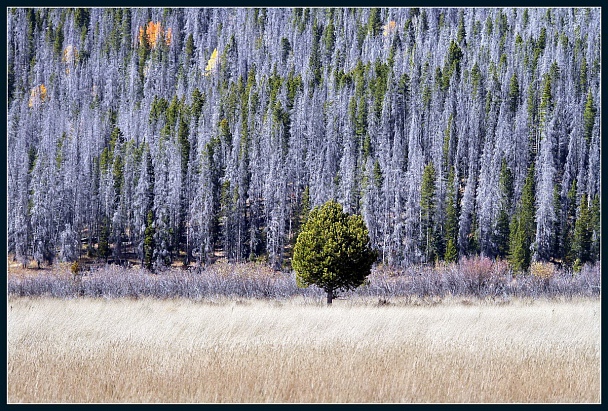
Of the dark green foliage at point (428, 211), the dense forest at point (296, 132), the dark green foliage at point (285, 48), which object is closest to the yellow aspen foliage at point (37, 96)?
the dense forest at point (296, 132)

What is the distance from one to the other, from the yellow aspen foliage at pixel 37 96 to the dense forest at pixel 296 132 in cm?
7

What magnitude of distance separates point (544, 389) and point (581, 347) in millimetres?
2147

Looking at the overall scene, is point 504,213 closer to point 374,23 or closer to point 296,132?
point 296,132

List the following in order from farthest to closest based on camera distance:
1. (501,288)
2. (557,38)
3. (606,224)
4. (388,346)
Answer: (557,38), (501,288), (606,224), (388,346)

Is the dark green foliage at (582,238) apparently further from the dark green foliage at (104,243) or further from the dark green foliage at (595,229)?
the dark green foliage at (104,243)

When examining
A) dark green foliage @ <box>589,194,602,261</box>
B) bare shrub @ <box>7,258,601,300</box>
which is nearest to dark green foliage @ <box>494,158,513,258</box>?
bare shrub @ <box>7,258,601,300</box>

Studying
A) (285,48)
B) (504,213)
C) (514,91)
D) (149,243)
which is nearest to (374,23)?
(285,48)

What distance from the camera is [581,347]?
13.3m

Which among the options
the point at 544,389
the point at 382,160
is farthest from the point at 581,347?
the point at 382,160

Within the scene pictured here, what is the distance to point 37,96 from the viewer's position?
33.7 m

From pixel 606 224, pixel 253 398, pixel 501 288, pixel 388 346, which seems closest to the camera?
pixel 253 398

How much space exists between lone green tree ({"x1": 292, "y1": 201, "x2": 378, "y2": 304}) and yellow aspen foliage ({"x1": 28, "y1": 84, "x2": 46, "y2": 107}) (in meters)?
15.6

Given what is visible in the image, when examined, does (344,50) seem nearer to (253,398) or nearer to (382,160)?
(382,160)

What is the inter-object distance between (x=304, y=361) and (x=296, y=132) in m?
24.4
